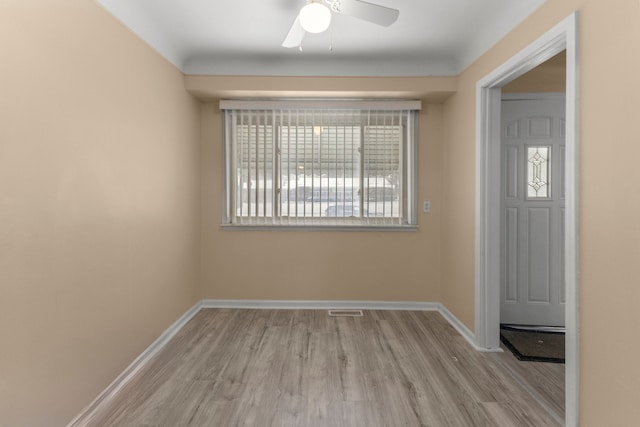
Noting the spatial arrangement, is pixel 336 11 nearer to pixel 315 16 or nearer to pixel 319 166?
pixel 315 16

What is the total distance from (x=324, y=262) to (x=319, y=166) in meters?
1.03

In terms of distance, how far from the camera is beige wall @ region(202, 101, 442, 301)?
3.84 meters

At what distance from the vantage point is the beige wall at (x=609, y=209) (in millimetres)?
1430

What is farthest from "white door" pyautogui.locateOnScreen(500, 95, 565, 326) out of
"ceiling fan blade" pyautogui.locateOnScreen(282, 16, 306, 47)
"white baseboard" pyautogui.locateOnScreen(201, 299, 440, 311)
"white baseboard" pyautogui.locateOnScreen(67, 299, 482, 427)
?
"ceiling fan blade" pyautogui.locateOnScreen(282, 16, 306, 47)

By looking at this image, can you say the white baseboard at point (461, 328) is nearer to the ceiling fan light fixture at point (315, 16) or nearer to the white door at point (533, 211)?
the white door at point (533, 211)

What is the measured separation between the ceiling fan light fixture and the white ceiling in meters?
0.71

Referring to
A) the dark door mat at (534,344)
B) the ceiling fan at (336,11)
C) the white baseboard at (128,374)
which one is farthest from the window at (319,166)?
the ceiling fan at (336,11)

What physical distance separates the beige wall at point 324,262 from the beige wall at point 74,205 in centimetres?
98

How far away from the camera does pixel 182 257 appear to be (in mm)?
3330

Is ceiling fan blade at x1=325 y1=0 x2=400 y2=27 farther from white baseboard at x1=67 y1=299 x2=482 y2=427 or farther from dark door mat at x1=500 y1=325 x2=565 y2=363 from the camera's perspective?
dark door mat at x1=500 y1=325 x2=565 y2=363

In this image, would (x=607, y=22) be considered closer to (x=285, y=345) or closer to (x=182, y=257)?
(x=285, y=345)

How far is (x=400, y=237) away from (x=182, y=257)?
2.20m

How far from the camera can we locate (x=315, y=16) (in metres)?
1.79

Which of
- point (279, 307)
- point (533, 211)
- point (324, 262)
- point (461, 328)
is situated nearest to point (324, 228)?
point (324, 262)
